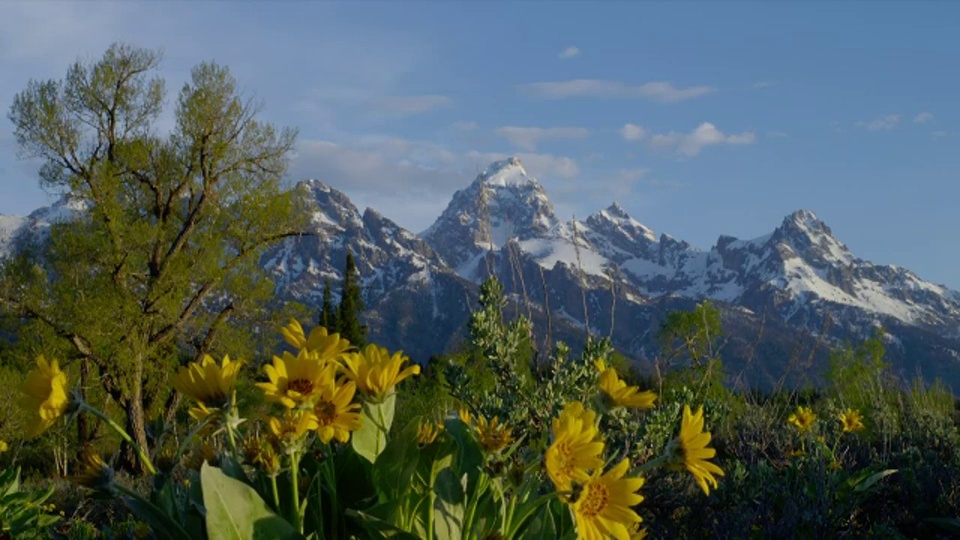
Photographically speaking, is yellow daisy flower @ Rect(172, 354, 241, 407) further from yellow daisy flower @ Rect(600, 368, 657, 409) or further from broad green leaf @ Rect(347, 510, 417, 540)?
yellow daisy flower @ Rect(600, 368, 657, 409)

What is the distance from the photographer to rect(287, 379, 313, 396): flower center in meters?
1.76

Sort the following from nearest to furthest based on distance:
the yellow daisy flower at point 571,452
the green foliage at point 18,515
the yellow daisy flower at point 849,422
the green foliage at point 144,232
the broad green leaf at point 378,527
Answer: the yellow daisy flower at point 571,452, the broad green leaf at point 378,527, the green foliage at point 18,515, the yellow daisy flower at point 849,422, the green foliage at point 144,232

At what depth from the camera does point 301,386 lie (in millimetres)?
1769

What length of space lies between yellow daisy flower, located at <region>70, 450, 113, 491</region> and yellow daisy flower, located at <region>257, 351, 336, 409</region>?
1.28ft

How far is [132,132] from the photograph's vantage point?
20312 millimetres

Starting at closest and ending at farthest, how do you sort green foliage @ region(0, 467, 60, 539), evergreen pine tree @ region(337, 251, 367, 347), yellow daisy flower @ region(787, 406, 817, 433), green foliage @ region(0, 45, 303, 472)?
1. green foliage @ region(0, 467, 60, 539)
2. yellow daisy flower @ region(787, 406, 817, 433)
3. green foliage @ region(0, 45, 303, 472)
4. evergreen pine tree @ region(337, 251, 367, 347)

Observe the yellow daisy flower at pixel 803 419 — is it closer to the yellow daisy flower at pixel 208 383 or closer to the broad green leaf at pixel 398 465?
the broad green leaf at pixel 398 465

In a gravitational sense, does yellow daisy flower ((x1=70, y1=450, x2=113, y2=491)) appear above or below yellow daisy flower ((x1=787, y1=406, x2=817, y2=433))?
above

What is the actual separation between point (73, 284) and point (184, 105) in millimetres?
4908

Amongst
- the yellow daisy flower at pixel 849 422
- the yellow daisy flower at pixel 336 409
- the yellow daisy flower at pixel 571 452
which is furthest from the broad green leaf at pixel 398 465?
the yellow daisy flower at pixel 849 422

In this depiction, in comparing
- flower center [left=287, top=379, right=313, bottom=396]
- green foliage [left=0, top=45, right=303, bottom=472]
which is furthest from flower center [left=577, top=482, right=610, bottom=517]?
green foliage [left=0, top=45, right=303, bottom=472]

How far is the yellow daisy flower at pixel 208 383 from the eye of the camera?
70.3 inches

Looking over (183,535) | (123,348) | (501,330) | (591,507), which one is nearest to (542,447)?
(591,507)

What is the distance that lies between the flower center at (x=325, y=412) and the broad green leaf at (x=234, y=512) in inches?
8.0
